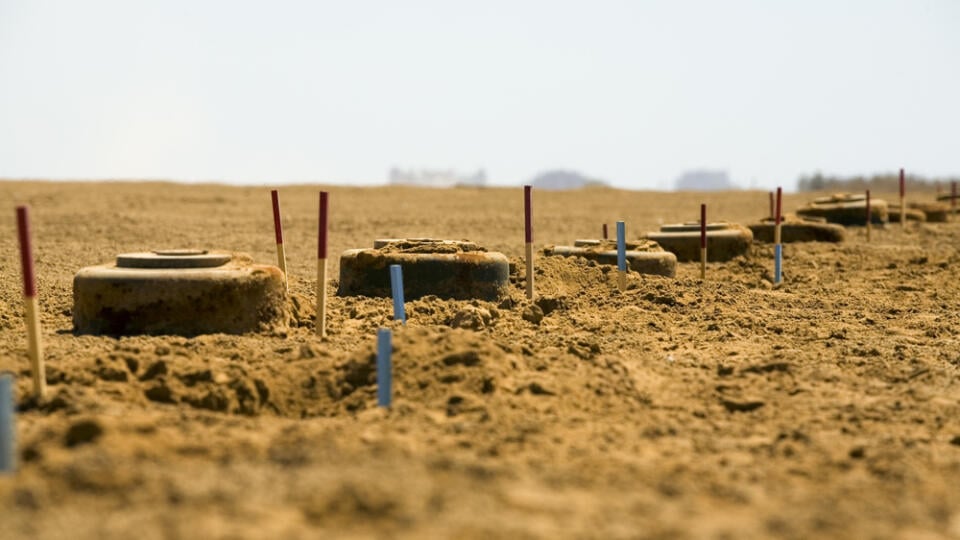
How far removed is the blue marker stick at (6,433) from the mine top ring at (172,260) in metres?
3.87

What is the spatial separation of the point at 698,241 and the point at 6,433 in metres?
11.6

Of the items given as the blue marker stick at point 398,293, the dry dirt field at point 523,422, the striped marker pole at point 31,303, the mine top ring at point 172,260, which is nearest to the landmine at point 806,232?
the dry dirt field at point 523,422

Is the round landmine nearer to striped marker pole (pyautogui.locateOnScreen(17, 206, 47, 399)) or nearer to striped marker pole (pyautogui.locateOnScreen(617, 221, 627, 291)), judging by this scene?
striped marker pole (pyautogui.locateOnScreen(617, 221, 627, 291))

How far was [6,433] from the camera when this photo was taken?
432cm

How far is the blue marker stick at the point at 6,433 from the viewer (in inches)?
169

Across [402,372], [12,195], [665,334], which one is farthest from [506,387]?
[12,195]

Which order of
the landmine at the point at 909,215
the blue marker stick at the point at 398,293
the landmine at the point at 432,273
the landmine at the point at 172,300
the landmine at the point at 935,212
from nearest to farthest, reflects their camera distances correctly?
the landmine at the point at 172,300 < the blue marker stick at the point at 398,293 < the landmine at the point at 432,273 < the landmine at the point at 909,215 < the landmine at the point at 935,212

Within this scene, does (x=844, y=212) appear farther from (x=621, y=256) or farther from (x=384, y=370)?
(x=384, y=370)

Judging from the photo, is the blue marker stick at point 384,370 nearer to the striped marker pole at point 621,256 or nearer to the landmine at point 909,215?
the striped marker pole at point 621,256

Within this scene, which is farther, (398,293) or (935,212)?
(935,212)

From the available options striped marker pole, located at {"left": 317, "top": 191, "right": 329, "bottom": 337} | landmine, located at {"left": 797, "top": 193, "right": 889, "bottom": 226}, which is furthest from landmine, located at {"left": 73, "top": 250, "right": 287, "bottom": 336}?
landmine, located at {"left": 797, "top": 193, "right": 889, "bottom": 226}

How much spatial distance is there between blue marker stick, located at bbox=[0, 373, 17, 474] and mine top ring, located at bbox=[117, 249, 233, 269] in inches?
152

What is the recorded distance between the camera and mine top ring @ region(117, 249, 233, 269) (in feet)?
27.1

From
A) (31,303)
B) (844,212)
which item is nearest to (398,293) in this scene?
(31,303)
